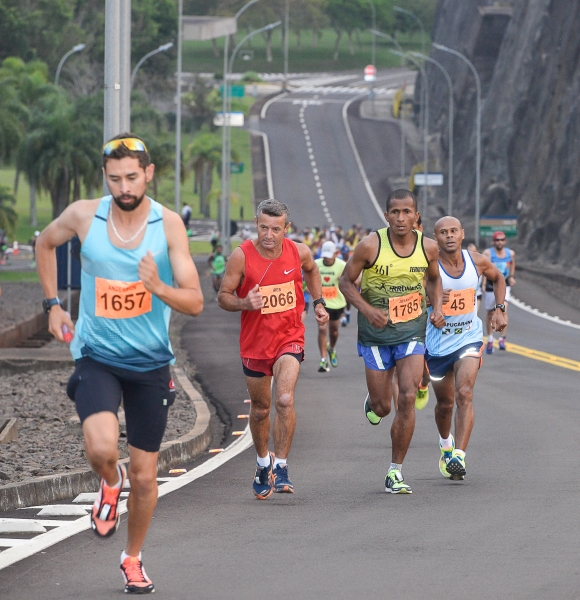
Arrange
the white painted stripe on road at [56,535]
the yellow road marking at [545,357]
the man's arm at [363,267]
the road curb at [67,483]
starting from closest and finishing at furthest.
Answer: the white painted stripe on road at [56,535]
the road curb at [67,483]
the man's arm at [363,267]
the yellow road marking at [545,357]

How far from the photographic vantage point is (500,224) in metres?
58.0

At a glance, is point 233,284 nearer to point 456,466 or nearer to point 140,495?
point 456,466

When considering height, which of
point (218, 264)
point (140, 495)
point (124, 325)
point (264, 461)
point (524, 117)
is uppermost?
point (124, 325)

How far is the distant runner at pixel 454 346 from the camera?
10.6 metres

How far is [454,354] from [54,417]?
19.6ft

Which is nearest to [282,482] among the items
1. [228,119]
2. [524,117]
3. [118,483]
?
[118,483]

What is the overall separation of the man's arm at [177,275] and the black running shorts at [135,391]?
1.33ft

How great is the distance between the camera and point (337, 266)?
2264cm

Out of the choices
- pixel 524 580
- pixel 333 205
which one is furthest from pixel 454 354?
pixel 333 205

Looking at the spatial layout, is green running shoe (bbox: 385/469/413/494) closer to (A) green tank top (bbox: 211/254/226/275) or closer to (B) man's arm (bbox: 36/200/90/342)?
(B) man's arm (bbox: 36/200/90/342)

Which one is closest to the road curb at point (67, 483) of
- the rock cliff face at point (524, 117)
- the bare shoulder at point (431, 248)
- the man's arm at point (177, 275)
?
the bare shoulder at point (431, 248)

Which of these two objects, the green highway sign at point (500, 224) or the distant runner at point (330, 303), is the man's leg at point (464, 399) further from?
the green highway sign at point (500, 224)

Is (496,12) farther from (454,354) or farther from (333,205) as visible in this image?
(454,354)

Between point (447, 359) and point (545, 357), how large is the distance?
12.9m
